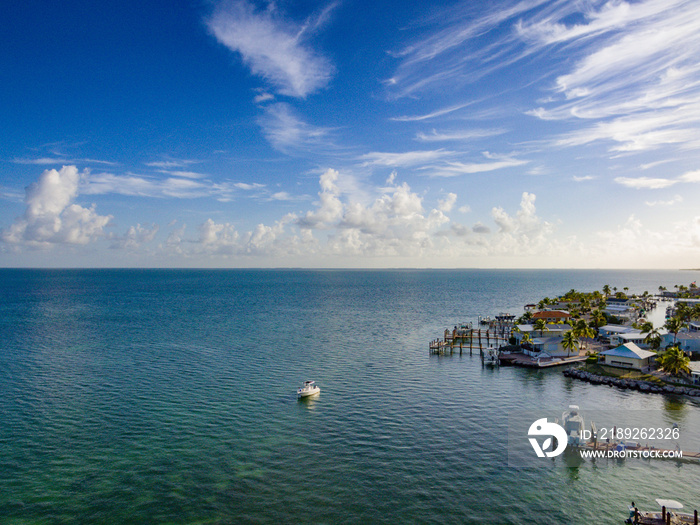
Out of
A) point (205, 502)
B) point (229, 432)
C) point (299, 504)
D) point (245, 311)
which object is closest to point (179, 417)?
point (229, 432)

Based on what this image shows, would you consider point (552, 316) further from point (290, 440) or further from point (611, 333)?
point (290, 440)

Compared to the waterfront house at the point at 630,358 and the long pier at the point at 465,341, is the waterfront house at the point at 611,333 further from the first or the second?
the long pier at the point at 465,341

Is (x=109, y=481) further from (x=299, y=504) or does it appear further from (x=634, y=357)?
(x=634, y=357)

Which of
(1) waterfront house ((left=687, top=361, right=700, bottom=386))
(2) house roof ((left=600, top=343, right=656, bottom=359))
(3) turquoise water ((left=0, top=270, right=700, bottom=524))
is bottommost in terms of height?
(3) turquoise water ((left=0, top=270, right=700, bottom=524))

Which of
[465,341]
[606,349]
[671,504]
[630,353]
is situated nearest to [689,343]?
[606,349]

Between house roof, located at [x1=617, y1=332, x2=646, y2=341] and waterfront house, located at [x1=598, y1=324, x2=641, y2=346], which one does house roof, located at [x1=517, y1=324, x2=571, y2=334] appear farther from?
house roof, located at [x1=617, y1=332, x2=646, y2=341]

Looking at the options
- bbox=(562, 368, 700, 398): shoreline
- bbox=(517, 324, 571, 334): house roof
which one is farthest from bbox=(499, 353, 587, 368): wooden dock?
bbox=(517, 324, 571, 334): house roof
